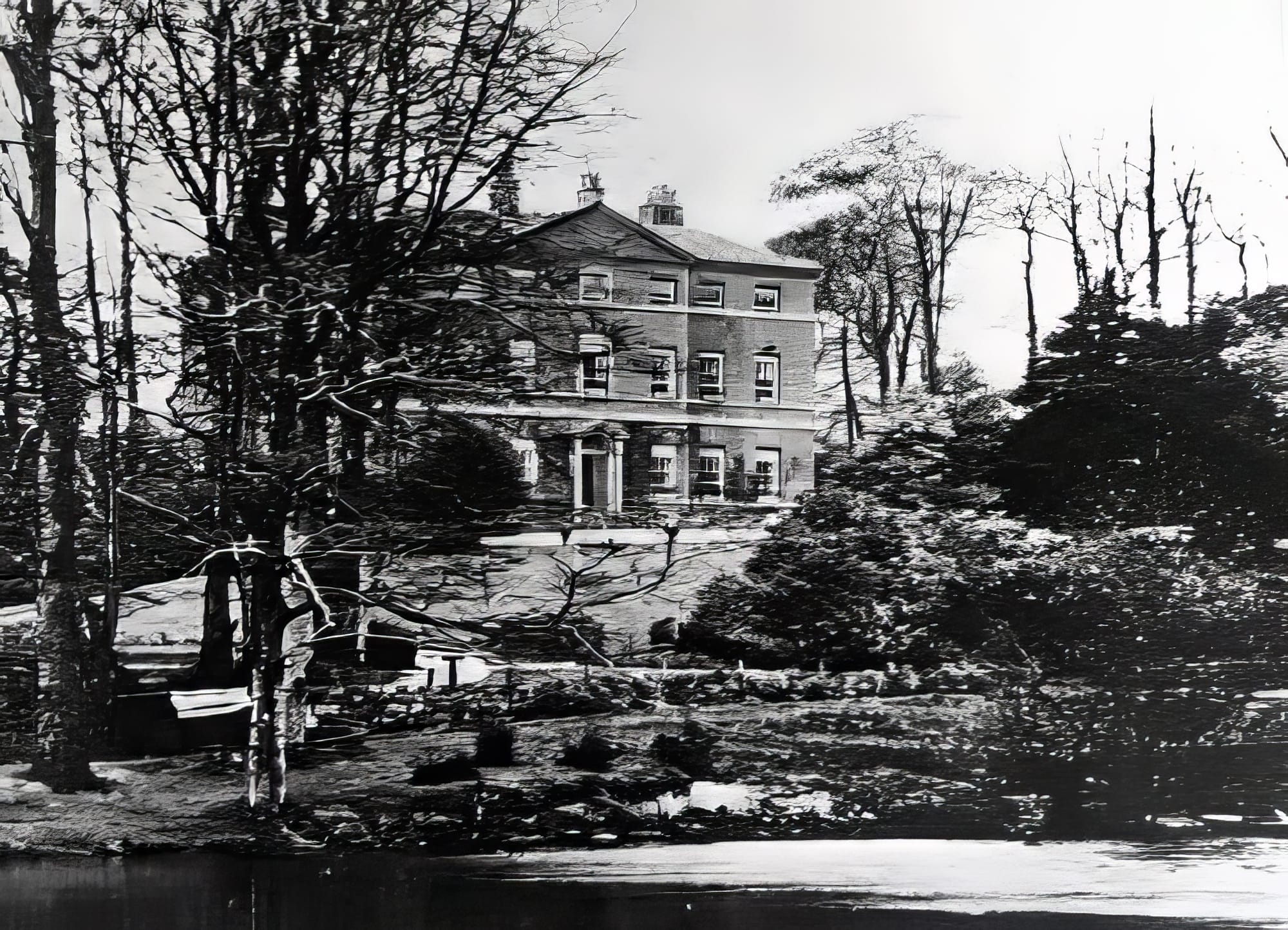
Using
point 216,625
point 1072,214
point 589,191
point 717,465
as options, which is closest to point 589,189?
point 589,191

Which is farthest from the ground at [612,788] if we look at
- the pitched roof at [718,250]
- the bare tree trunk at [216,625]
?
the pitched roof at [718,250]

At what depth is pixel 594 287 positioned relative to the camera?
3500 millimetres

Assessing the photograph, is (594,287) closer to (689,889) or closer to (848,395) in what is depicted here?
(848,395)

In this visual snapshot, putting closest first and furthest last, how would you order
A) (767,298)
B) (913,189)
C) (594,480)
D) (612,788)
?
(612,788) → (594,480) → (767,298) → (913,189)

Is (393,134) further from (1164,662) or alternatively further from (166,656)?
(1164,662)

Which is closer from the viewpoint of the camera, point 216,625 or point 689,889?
point 689,889

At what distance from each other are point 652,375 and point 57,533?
8.28 ft

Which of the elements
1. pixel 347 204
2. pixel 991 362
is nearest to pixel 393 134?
pixel 347 204

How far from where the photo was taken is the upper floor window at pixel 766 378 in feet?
11.4

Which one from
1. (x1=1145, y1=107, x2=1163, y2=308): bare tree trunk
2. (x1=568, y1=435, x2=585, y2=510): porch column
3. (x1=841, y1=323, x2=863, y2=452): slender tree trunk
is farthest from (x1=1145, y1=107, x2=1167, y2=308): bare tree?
(x1=568, y1=435, x2=585, y2=510): porch column

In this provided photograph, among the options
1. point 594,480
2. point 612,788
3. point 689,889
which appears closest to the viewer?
point 689,889

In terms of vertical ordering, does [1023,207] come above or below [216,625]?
above

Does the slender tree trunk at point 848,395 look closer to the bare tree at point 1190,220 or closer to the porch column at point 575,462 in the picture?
the porch column at point 575,462

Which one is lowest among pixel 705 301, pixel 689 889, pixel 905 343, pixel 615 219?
pixel 689 889
